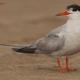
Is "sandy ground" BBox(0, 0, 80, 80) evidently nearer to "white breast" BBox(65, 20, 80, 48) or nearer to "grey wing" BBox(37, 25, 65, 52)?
"grey wing" BBox(37, 25, 65, 52)

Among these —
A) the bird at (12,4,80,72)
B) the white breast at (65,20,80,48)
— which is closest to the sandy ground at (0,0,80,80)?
the bird at (12,4,80,72)

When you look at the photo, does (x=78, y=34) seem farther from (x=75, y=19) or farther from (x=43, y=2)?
(x=43, y=2)

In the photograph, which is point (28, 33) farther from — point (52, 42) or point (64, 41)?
point (64, 41)

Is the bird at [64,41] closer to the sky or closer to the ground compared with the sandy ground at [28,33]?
closer to the sky

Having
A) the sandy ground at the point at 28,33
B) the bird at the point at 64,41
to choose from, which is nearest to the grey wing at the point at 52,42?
the bird at the point at 64,41

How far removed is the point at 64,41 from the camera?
7.01 meters

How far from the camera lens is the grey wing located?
7071 millimetres

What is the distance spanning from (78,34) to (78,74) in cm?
62

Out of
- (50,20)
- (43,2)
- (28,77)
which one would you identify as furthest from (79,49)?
(43,2)

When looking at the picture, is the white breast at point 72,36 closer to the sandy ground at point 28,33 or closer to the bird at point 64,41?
the bird at point 64,41

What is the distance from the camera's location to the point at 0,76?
6699mm

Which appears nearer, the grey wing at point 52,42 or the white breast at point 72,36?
the white breast at point 72,36

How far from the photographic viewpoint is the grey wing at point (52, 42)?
7.07 meters

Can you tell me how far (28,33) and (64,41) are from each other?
4.12m
